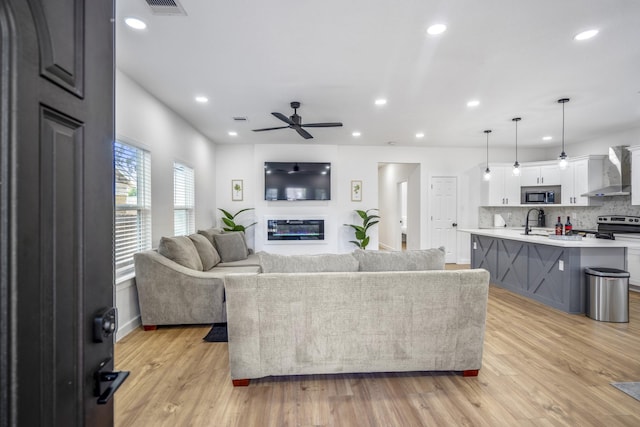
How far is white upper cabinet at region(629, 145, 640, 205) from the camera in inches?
183

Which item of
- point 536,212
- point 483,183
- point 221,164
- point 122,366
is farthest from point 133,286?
point 536,212

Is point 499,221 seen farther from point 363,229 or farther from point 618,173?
point 363,229

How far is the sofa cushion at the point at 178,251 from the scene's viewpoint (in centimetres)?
326

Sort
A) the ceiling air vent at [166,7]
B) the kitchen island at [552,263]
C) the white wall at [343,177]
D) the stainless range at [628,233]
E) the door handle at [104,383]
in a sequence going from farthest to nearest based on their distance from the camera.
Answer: the white wall at [343,177] → the stainless range at [628,233] → the kitchen island at [552,263] → the ceiling air vent at [166,7] → the door handle at [104,383]

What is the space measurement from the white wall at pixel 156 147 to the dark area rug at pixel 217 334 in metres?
0.84

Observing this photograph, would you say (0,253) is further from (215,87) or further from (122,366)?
(215,87)

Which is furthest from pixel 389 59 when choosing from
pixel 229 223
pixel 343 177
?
pixel 229 223

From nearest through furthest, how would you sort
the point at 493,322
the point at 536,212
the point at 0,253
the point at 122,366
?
the point at 0,253 → the point at 122,366 → the point at 493,322 → the point at 536,212

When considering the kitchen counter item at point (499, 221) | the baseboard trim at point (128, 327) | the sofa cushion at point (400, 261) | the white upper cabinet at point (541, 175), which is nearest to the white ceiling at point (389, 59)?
the white upper cabinet at point (541, 175)

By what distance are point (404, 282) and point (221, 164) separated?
5.35 m

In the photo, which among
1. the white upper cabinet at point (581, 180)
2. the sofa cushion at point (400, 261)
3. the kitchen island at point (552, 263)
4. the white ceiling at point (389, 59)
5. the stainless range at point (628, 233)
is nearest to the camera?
the white ceiling at point (389, 59)

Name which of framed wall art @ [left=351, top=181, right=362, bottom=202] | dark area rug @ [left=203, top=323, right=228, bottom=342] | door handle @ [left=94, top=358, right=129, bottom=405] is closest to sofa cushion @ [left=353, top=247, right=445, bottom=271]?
dark area rug @ [left=203, top=323, right=228, bottom=342]

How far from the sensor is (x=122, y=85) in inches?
119

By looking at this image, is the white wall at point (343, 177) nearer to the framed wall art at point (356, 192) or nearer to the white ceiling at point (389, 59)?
the framed wall art at point (356, 192)
